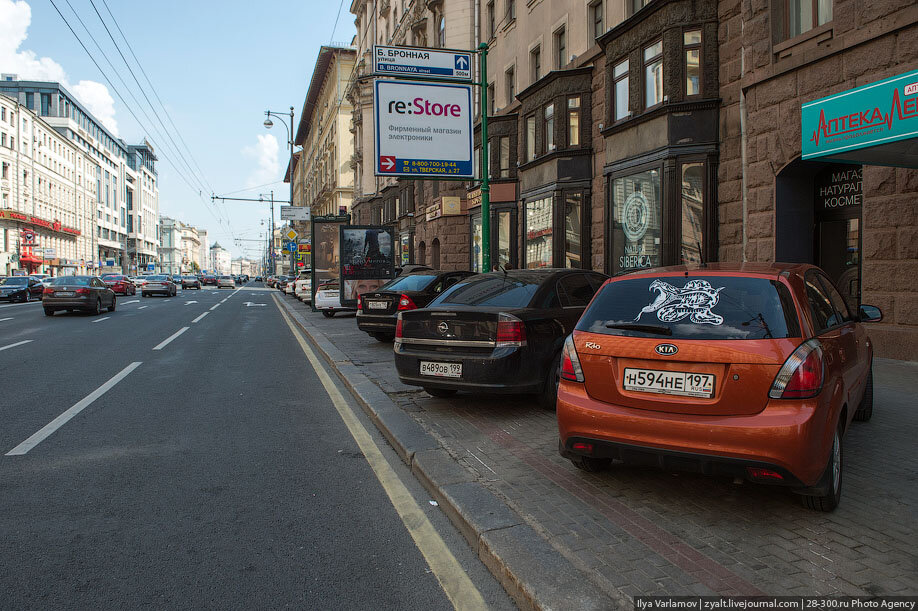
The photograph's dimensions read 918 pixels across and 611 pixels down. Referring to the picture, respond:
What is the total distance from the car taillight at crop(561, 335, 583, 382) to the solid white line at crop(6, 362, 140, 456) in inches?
171

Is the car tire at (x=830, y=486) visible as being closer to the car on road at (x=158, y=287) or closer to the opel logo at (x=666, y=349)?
the opel logo at (x=666, y=349)

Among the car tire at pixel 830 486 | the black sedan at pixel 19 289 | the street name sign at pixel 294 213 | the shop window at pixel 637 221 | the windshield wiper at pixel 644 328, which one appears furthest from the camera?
the street name sign at pixel 294 213

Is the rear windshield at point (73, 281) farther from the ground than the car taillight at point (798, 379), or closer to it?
farther from the ground

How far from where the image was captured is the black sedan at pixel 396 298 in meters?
12.1

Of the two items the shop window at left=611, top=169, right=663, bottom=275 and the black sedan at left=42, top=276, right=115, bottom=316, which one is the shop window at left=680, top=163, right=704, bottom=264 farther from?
the black sedan at left=42, top=276, right=115, bottom=316

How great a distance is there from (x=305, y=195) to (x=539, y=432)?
9464 cm

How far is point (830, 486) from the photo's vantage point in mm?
3615

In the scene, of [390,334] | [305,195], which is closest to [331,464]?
[390,334]

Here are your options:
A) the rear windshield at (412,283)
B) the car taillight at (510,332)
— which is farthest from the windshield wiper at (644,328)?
the rear windshield at (412,283)

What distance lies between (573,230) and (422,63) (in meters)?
6.44

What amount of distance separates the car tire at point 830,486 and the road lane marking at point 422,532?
2.04 metres

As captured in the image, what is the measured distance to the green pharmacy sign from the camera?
21.8 feet

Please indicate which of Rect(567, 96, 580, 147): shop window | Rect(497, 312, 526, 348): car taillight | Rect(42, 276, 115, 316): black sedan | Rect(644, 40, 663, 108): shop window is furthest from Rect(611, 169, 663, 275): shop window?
Rect(42, 276, 115, 316): black sedan

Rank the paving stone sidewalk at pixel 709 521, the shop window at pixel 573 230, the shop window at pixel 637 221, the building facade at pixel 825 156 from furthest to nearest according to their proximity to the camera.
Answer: the shop window at pixel 573 230, the shop window at pixel 637 221, the building facade at pixel 825 156, the paving stone sidewalk at pixel 709 521
